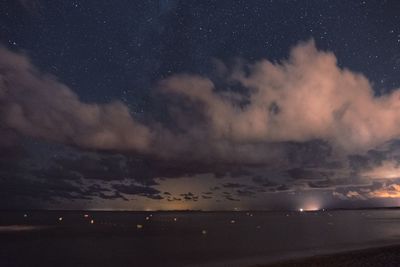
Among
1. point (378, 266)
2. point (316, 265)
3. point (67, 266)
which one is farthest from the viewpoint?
point (67, 266)

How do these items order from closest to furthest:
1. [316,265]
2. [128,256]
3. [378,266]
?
[378,266]
[316,265]
[128,256]

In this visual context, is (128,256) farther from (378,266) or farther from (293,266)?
(378,266)

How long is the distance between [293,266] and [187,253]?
30220mm

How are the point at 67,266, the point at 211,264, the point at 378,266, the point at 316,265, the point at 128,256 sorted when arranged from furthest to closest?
the point at 128,256, the point at 67,266, the point at 211,264, the point at 316,265, the point at 378,266

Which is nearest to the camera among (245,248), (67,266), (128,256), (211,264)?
(211,264)

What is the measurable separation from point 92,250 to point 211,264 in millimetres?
33587

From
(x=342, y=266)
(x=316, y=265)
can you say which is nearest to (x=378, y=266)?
(x=342, y=266)

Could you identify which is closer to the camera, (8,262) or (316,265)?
(316,265)

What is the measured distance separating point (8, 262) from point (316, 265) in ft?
166

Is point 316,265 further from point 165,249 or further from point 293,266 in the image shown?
point 165,249

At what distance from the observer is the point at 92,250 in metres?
77.6

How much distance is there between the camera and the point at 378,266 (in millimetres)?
37188

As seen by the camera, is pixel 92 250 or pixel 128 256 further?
pixel 92 250

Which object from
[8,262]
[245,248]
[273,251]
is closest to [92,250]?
[8,262]
